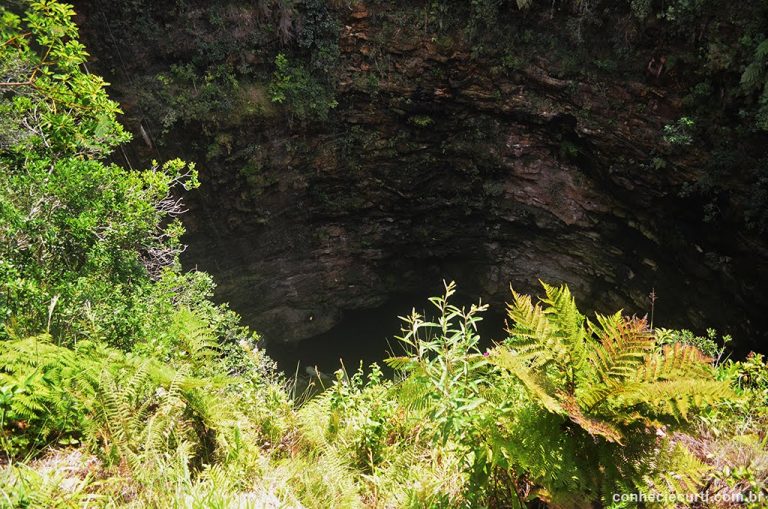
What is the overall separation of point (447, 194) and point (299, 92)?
14.0ft

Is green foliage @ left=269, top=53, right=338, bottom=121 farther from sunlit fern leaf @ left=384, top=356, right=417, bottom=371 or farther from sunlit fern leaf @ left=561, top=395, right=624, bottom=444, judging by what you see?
sunlit fern leaf @ left=561, top=395, right=624, bottom=444

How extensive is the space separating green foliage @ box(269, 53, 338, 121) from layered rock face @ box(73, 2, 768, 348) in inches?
10.3

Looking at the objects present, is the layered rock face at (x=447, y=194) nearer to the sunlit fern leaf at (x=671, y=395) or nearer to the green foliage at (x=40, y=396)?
the sunlit fern leaf at (x=671, y=395)

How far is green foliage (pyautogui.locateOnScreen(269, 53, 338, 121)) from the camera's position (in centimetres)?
931

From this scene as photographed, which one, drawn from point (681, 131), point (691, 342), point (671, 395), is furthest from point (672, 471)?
point (681, 131)

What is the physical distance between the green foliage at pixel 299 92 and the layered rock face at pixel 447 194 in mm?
262

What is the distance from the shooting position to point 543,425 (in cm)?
178

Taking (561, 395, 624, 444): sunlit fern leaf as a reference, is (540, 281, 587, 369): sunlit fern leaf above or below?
above

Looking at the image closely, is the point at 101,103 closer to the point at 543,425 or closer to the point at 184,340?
the point at 184,340

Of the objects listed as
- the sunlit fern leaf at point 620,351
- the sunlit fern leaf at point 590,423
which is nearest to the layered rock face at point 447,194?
the sunlit fern leaf at point 620,351

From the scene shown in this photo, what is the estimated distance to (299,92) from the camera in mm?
9438

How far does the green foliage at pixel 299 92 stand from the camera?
9312mm

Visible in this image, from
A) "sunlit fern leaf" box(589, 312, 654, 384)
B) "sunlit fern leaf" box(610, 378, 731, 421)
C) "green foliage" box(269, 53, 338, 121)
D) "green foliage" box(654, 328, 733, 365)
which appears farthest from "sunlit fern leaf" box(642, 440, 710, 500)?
"green foliage" box(269, 53, 338, 121)

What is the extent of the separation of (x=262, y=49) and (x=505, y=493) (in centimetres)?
971
